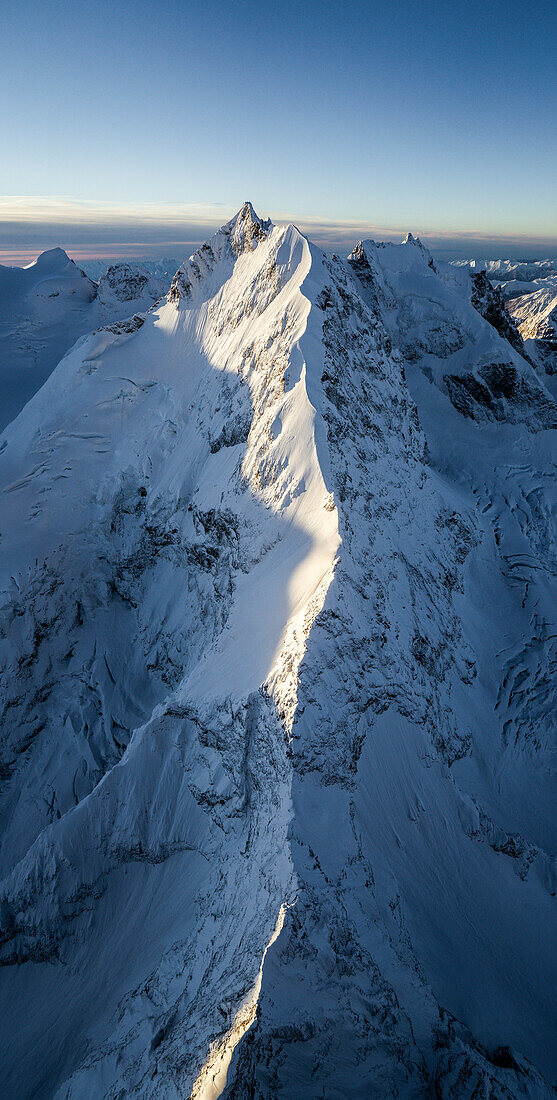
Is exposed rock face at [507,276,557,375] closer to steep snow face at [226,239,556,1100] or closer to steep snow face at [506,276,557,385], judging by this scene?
steep snow face at [506,276,557,385]

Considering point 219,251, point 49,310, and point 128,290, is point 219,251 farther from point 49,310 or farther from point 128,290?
point 49,310

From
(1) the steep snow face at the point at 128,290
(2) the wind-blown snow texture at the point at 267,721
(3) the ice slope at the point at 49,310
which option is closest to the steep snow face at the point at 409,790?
(2) the wind-blown snow texture at the point at 267,721

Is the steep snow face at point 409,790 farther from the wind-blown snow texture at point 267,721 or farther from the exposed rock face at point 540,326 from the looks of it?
the exposed rock face at point 540,326

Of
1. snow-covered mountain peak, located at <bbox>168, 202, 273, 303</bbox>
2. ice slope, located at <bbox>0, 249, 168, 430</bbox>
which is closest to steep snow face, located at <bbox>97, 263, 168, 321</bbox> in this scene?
ice slope, located at <bbox>0, 249, 168, 430</bbox>

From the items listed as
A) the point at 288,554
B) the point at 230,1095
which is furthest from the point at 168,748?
the point at 230,1095

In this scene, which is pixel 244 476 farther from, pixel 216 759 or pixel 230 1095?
pixel 230 1095
